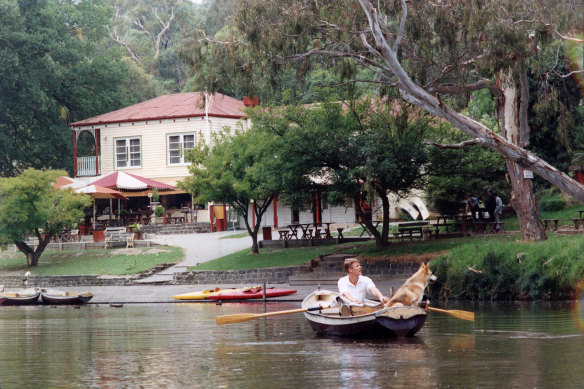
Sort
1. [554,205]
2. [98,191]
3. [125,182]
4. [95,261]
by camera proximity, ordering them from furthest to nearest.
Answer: [125,182]
[98,191]
[95,261]
[554,205]

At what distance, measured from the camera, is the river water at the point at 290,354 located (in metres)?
13.5

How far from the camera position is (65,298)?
3134 cm

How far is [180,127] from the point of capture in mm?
55656

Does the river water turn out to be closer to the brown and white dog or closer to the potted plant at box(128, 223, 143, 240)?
the brown and white dog

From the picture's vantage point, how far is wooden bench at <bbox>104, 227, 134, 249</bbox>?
1775 inches

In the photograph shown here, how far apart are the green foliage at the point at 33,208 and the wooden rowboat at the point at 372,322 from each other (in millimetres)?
26340

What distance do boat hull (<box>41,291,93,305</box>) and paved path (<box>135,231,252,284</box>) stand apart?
5.62 meters

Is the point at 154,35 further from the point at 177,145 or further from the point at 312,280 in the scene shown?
the point at 312,280

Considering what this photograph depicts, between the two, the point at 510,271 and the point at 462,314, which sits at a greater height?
the point at 510,271

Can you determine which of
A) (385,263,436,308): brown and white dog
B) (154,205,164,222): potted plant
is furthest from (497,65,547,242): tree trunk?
(154,205,164,222): potted plant

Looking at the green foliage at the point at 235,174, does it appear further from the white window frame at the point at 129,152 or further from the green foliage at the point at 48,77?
the green foliage at the point at 48,77

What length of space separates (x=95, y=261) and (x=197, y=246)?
510 centimetres

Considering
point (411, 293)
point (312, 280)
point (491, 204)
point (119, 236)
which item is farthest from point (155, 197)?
point (411, 293)

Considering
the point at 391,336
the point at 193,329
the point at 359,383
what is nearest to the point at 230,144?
the point at 193,329
